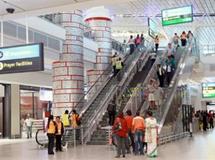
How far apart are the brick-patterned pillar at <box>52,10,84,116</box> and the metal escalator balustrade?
4.17 feet

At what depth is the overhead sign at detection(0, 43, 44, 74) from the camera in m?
10.8

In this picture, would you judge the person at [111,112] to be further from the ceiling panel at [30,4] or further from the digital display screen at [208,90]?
the digital display screen at [208,90]

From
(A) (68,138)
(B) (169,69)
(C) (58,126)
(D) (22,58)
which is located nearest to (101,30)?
(B) (169,69)

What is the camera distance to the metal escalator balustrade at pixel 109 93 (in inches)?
693

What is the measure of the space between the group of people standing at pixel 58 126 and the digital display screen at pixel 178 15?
7097 mm

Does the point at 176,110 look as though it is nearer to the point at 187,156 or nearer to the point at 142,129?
the point at 142,129

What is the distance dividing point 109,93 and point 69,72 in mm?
2184

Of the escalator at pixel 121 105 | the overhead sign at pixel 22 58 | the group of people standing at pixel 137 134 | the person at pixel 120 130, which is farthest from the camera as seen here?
the escalator at pixel 121 105

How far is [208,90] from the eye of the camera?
1443 inches

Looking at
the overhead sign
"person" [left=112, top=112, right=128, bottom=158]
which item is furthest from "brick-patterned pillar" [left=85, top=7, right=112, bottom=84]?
the overhead sign

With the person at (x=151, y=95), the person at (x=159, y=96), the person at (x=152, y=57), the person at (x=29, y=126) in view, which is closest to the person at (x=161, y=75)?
the person at (x=151, y=95)

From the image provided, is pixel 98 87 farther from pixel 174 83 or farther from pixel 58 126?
pixel 58 126

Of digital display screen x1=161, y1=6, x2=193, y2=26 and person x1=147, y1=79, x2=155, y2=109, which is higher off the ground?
digital display screen x1=161, y1=6, x2=193, y2=26

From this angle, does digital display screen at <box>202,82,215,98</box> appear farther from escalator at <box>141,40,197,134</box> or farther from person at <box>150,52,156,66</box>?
person at <box>150,52,156,66</box>
